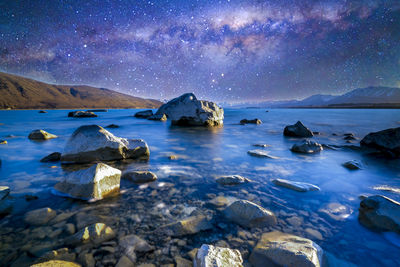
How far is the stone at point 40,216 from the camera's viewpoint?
2.66 meters

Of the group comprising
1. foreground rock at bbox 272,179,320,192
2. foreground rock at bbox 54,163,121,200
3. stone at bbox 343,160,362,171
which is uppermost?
foreground rock at bbox 54,163,121,200

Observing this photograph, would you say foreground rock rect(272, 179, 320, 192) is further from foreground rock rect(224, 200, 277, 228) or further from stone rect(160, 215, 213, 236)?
stone rect(160, 215, 213, 236)

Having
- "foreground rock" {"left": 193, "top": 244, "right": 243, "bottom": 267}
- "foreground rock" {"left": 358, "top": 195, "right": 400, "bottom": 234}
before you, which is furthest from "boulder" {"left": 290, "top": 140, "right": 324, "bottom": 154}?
"foreground rock" {"left": 193, "top": 244, "right": 243, "bottom": 267}

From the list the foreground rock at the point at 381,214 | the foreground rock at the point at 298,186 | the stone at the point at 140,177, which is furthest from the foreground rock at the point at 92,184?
the foreground rock at the point at 381,214

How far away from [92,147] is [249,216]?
534cm

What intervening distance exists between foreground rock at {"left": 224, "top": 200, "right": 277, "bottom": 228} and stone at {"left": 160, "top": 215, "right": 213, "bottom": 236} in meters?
0.43

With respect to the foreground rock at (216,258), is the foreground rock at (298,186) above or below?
below

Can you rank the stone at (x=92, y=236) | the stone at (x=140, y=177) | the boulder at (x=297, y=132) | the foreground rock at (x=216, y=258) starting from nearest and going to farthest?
the foreground rock at (x=216, y=258) → the stone at (x=92, y=236) → the stone at (x=140, y=177) → the boulder at (x=297, y=132)

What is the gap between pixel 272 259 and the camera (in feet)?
6.48

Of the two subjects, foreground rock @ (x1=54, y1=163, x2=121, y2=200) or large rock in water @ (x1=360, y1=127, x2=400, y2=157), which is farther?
large rock in water @ (x1=360, y1=127, x2=400, y2=157)

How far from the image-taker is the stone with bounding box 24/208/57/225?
266cm

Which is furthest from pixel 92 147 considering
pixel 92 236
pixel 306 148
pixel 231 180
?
pixel 306 148

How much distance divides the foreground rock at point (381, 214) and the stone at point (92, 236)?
3909 millimetres

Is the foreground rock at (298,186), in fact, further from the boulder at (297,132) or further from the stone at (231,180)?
the boulder at (297,132)
